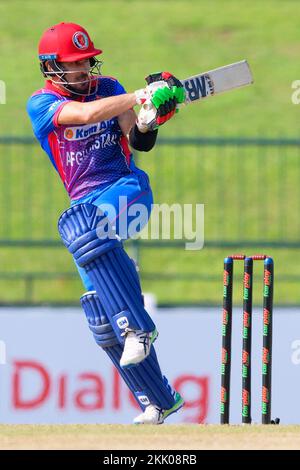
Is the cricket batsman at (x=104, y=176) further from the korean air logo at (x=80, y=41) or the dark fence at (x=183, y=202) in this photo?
the dark fence at (x=183, y=202)

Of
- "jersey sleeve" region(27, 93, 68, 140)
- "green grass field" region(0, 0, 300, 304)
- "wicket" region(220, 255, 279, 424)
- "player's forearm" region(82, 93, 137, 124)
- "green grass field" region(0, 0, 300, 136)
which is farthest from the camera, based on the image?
"green grass field" region(0, 0, 300, 136)

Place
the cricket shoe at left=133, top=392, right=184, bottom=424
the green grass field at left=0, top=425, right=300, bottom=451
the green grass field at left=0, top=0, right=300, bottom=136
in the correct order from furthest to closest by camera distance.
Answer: the green grass field at left=0, top=0, right=300, bottom=136 → the cricket shoe at left=133, top=392, right=184, bottom=424 → the green grass field at left=0, top=425, right=300, bottom=451

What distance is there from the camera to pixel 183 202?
51.5ft

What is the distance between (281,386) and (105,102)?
4.23 m

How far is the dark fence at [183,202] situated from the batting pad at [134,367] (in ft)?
21.6

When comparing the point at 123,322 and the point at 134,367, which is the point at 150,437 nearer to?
the point at 123,322

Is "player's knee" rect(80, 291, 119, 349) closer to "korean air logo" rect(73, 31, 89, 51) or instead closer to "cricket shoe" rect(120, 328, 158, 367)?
"cricket shoe" rect(120, 328, 158, 367)

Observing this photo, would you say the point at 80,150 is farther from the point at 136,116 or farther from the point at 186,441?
the point at 186,441

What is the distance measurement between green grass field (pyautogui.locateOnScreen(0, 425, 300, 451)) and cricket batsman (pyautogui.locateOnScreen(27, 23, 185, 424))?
47 centimetres

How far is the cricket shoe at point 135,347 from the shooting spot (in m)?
7.18

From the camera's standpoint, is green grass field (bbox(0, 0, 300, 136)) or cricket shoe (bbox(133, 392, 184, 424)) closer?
cricket shoe (bbox(133, 392, 184, 424))

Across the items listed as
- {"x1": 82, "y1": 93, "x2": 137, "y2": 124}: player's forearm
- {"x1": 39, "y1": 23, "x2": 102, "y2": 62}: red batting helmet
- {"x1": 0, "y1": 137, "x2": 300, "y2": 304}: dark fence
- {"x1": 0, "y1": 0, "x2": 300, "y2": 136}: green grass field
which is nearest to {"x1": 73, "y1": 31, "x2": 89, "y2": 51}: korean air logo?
{"x1": 39, "y1": 23, "x2": 102, "y2": 62}: red batting helmet

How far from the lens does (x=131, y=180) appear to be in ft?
24.7

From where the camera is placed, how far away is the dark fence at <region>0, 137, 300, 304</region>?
14852 millimetres
